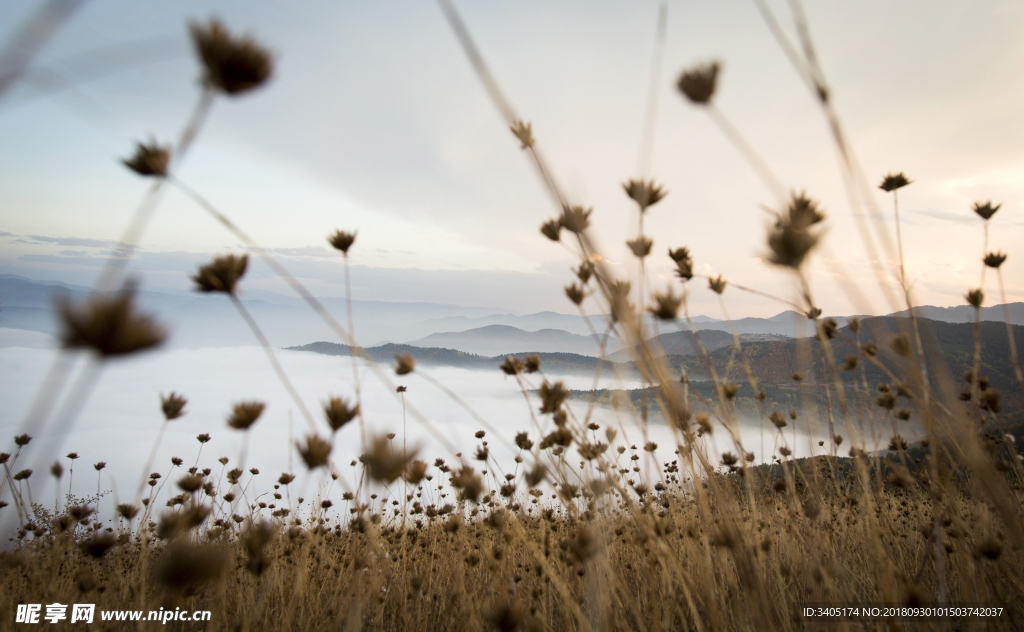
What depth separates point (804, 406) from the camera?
8.34 feet

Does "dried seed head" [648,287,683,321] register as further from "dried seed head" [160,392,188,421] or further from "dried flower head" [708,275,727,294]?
"dried seed head" [160,392,188,421]

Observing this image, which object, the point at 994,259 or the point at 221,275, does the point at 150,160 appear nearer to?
the point at 221,275

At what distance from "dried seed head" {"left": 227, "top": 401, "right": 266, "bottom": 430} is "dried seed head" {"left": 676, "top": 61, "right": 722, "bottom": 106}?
2153mm

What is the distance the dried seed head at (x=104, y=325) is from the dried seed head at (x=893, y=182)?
12.3ft

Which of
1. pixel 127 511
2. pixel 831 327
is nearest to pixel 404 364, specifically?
pixel 127 511

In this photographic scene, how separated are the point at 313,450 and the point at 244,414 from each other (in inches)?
19.2

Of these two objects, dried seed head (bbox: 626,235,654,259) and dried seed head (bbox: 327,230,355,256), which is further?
dried seed head (bbox: 327,230,355,256)

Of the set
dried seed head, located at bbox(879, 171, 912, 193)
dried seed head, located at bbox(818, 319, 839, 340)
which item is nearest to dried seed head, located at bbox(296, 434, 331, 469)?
dried seed head, located at bbox(818, 319, 839, 340)

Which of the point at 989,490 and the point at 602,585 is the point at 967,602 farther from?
the point at 602,585

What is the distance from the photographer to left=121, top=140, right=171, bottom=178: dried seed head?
1.40 meters

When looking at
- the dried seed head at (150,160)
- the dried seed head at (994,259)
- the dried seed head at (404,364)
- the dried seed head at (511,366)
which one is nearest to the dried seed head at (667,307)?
the dried seed head at (511,366)

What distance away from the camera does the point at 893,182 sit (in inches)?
103

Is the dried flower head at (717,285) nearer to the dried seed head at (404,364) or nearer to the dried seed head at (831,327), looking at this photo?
the dried seed head at (831,327)

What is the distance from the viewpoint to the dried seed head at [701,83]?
5.18ft
